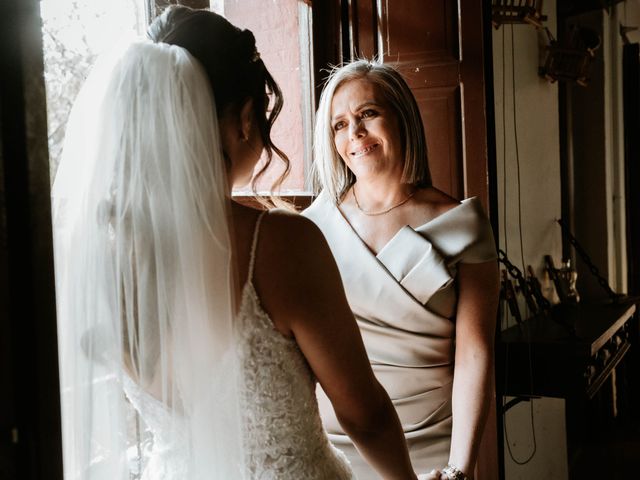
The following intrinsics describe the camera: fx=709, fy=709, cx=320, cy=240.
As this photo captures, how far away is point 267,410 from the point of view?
1136 millimetres

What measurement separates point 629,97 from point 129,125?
589cm

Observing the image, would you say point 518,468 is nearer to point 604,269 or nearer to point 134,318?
point 604,269

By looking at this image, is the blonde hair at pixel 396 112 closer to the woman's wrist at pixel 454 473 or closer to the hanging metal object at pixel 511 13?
the woman's wrist at pixel 454 473

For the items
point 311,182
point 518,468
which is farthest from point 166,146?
point 518,468

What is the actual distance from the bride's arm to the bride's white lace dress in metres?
0.02

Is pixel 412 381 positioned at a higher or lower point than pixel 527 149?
lower

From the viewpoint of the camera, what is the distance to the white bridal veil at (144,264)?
1.04m

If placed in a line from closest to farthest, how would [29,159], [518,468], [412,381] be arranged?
[29,159]
[412,381]
[518,468]

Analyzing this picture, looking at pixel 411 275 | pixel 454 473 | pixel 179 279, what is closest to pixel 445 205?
pixel 411 275

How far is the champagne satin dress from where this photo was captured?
188 centimetres

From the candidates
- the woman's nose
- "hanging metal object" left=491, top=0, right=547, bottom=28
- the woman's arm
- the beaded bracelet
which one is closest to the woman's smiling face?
the woman's nose

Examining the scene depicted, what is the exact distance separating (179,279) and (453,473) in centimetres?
101

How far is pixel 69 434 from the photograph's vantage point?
3.40ft

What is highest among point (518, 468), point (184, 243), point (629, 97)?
point (629, 97)
